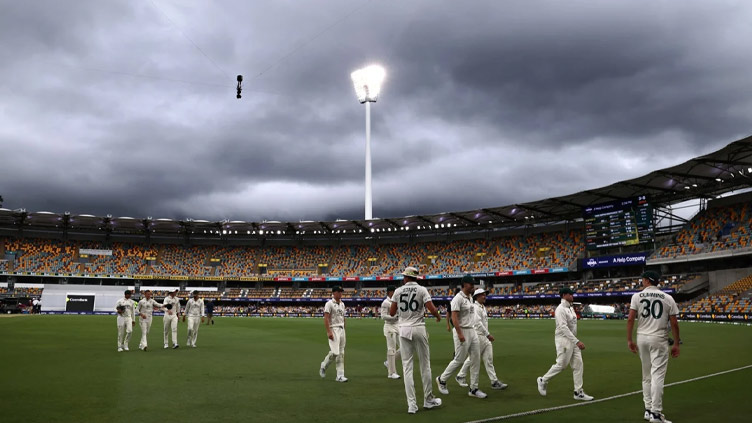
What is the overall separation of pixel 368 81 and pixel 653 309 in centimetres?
5595

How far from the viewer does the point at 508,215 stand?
68188 millimetres

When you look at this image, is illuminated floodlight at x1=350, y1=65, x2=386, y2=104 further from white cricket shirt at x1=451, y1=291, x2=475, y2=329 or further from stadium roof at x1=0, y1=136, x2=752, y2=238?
white cricket shirt at x1=451, y1=291, x2=475, y2=329

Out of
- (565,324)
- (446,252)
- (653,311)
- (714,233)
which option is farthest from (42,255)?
(714,233)

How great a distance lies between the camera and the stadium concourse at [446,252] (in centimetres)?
4903

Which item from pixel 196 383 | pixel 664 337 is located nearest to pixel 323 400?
pixel 196 383

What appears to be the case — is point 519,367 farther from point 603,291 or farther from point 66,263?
point 66,263

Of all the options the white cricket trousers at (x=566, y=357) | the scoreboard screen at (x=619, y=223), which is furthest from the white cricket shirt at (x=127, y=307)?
the scoreboard screen at (x=619, y=223)

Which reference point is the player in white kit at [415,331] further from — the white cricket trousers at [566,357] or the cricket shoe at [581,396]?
the cricket shoe at [581,396]

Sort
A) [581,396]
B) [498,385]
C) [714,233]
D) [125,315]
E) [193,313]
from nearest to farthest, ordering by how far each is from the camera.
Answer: [581,396]
[498,385]
[125,315]
[193,313]
[714,233]

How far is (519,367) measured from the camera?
1352 centimetres

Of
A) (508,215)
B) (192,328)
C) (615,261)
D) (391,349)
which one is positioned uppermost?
(508,215)

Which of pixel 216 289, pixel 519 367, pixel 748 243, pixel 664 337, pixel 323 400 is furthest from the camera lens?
pixel 216 289

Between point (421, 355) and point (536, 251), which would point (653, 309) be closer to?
point (421, 355)

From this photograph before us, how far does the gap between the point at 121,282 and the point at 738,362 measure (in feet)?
274
